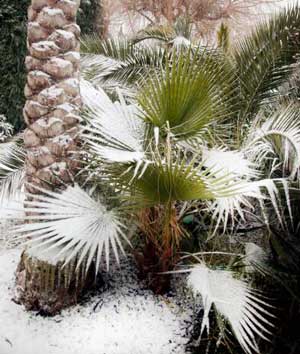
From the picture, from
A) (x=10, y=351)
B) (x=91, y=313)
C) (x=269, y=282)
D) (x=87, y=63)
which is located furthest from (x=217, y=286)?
(x=87, y=63)

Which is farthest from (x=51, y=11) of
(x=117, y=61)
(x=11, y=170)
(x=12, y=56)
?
(x=12, y=56)

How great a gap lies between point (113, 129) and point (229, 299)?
90 cm

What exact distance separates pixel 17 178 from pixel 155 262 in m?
0.93

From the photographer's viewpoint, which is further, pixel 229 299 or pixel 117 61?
pixel 117 61

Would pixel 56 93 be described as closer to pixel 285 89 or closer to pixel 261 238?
pixel 261 238

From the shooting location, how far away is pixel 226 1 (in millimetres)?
9578

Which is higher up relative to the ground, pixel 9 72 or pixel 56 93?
pixel 9 72

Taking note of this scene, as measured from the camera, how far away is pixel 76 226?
69.8 inches

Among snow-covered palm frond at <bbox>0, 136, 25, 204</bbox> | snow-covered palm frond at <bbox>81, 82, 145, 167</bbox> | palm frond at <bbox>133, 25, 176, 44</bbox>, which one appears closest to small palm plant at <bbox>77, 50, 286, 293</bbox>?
snow-covered palm frond at <bbox>81, 82, 145, 167</bbox>

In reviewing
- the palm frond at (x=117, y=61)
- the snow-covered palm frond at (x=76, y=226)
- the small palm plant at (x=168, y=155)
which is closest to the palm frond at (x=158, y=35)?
the palm frond at (x=117, y=61)

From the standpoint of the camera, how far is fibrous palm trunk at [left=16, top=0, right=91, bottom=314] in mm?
2145

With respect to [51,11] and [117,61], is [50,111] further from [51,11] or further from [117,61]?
[117,61]

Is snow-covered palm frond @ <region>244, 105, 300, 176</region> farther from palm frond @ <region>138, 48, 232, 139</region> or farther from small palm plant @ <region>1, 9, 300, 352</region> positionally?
palm frond @ <region>138, 48, 232, 139</region>

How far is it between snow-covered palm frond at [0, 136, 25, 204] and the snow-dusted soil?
21.7 inches
